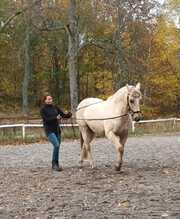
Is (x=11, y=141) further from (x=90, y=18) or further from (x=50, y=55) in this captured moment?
(x=50, y=55)

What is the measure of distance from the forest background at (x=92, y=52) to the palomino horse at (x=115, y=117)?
13.7 meters

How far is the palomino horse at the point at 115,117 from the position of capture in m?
12.8

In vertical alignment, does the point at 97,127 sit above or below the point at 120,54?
Result: below

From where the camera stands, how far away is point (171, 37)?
5300cm

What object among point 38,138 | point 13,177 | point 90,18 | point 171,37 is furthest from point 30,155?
point 171,37

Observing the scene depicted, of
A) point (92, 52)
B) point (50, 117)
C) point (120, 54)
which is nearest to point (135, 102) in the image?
point (50, 117)

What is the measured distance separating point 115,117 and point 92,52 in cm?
4148

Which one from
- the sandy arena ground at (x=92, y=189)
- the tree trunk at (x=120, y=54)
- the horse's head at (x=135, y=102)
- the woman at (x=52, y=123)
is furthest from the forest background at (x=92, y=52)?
the horse's head at (x=135, y=102)

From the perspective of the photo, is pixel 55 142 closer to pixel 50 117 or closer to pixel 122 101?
pixel 50 117

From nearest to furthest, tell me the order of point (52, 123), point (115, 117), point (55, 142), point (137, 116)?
point (137, 116) < point (115, 117) < point (55, 142) < point (52, 123)

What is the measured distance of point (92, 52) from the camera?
54.2 m

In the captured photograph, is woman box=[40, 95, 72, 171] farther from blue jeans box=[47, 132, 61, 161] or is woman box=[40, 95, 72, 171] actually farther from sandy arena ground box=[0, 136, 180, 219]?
sandy arena ground box=[0, 136, 180, 219]

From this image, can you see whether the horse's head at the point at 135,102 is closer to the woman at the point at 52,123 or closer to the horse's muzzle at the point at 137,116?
the horse's muzzle at the point at 137,116

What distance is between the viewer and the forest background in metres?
30.1
